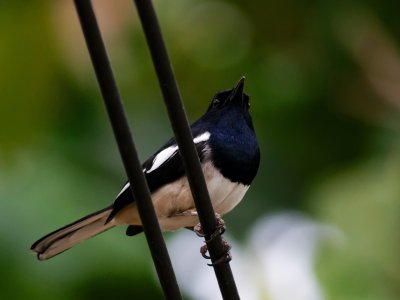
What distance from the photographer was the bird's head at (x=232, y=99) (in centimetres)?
379

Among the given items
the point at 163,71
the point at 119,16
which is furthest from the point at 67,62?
the point at 163,71

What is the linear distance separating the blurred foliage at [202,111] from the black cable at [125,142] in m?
2.46

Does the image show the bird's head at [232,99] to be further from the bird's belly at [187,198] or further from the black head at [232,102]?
the bird's belly at [187,198]

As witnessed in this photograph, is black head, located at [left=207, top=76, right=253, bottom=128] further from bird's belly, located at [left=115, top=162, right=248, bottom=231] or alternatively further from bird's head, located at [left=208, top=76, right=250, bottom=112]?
bird's belly, located at [left=115, top=162, right=248, bottom=231]

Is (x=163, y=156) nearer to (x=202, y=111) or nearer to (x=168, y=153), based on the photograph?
(x=168, y=153)

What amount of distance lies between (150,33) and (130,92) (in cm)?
420

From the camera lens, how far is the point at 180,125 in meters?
1.94

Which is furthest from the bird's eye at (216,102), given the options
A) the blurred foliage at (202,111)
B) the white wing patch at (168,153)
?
the blurred foliage at (202,111)

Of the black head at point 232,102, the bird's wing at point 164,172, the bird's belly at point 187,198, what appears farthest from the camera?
the black head at point 232,102

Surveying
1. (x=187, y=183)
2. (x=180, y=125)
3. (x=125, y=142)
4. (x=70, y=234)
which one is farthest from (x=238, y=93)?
(x=125, y=142)

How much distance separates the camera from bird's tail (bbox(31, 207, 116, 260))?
3.57 metres

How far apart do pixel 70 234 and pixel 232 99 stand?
810mm

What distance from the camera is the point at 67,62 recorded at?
5145mm

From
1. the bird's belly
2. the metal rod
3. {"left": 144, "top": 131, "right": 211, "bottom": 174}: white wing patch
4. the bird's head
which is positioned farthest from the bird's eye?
the metal rod
